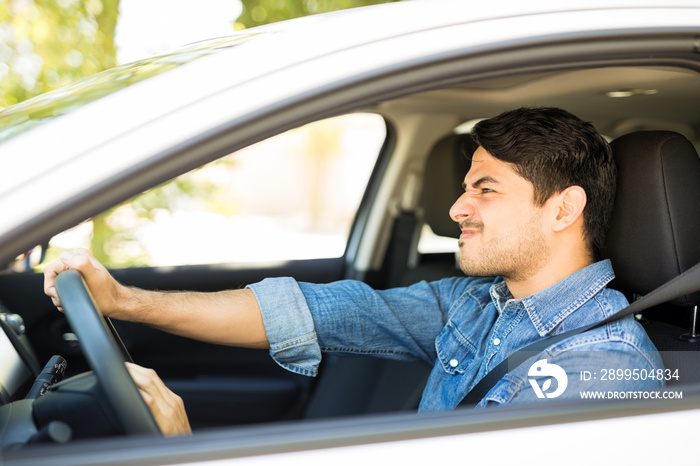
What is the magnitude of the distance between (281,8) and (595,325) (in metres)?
2.33

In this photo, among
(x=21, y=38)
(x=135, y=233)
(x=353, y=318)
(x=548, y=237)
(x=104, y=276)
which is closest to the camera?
(x=104, y=276)

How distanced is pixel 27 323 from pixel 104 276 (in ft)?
3.67

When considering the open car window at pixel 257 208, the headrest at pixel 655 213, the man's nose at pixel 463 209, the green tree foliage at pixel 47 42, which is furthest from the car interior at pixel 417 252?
the green tree foliage at pixel 47 42

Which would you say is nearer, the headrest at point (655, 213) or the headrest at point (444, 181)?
the headrest at point (655, 213)

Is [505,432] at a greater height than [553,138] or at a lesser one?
lesser

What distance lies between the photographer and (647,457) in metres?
1.02

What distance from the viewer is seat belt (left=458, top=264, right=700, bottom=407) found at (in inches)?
53.4

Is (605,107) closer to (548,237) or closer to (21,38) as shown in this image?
(548,237)

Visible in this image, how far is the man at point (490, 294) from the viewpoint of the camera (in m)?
1.66

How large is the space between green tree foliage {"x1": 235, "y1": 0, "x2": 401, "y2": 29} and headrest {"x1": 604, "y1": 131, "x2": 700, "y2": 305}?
1.83m

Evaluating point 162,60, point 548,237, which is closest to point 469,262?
point 548,237

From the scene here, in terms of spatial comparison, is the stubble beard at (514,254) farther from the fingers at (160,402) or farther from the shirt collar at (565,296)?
the fingers at (160,402)

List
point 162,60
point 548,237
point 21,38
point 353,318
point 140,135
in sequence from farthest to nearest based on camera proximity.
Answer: point 21,38 < point 353,318 < point 548,237 < point 162,60 < point 140,135

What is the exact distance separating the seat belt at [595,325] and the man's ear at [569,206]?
0.36 m
